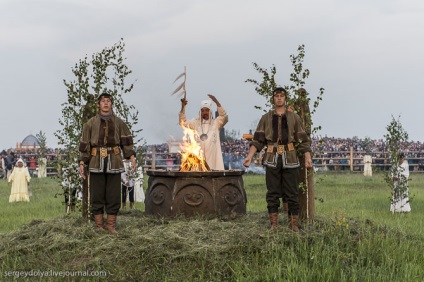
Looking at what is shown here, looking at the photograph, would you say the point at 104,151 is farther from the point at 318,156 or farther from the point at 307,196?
the point at 318,156

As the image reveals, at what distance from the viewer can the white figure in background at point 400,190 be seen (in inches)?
517

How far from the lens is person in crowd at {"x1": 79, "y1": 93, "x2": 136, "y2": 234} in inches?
298

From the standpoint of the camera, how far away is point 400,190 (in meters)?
13.2

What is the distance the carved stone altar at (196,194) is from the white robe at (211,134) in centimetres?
124

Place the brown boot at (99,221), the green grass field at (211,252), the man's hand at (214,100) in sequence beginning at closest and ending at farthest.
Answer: the green grass field at (211,252) → the brown boot at (99,221) → the man's hand at (214,100)

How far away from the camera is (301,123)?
304 inches

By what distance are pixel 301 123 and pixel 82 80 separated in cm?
362

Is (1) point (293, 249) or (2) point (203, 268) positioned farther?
(1) point (293, 249)

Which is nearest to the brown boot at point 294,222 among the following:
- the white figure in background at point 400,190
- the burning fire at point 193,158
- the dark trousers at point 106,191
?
the burning fire at point 193,158

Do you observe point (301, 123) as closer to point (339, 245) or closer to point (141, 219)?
point (339, 245)

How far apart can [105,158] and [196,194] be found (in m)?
1.63

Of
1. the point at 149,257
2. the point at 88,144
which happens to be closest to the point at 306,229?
the point at 149,257

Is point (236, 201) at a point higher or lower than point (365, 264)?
higher

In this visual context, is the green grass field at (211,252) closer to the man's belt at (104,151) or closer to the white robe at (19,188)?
the man's belt at (104,151)
